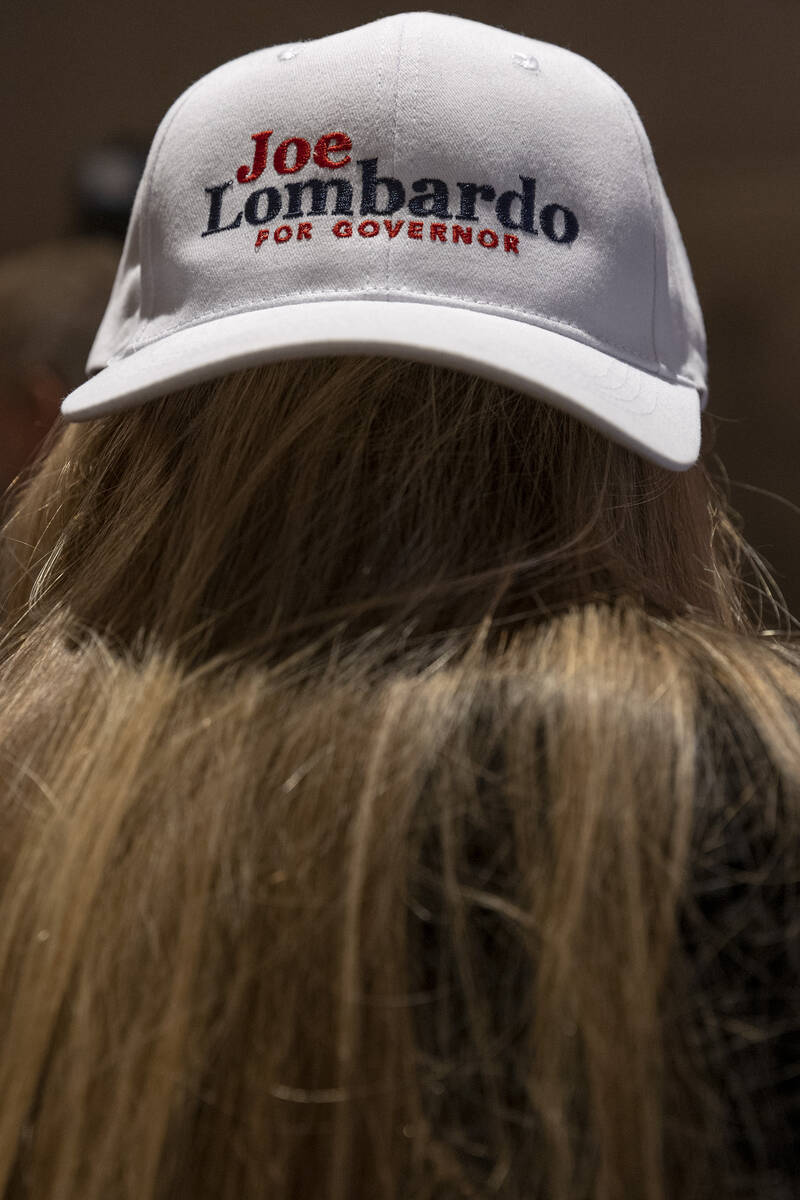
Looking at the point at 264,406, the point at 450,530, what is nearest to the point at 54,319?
the point at 264,406

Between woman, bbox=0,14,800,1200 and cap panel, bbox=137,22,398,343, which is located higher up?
cap panel, bbox=137,22,398,343

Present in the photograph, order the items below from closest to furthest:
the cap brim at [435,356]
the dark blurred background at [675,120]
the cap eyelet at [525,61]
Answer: the cap brim at [435,356], the cap eyelet at [525,61], the dark blurred background at [675,120]

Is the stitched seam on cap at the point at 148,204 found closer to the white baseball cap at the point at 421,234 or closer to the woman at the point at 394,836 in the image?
the white baseball cap at the point at 421,234

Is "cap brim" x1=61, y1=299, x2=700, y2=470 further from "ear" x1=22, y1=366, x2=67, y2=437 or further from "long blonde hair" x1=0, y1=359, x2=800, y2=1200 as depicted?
"ear" x1=22, y1=366, x2=67, y2=437

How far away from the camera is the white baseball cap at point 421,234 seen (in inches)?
22.8

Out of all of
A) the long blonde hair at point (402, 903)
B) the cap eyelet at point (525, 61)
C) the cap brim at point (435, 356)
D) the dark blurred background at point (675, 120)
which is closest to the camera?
the long blonde hair at point (402, 903)

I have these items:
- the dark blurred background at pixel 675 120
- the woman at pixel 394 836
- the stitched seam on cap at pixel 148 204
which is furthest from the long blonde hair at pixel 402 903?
the dark blurred background at pixel 675 120

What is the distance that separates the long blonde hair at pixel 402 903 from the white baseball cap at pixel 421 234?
13 cm

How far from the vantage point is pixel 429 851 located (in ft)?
1.45

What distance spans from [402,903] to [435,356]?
0.91ft

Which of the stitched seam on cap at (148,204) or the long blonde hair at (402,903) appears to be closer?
the long blonde hair at (402,903)

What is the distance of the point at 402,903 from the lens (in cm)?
43

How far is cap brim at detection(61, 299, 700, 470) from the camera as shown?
55cm


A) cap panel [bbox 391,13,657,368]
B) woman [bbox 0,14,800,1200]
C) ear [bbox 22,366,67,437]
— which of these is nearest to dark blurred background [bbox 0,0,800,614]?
ear [bbox 22,366,67,437]
